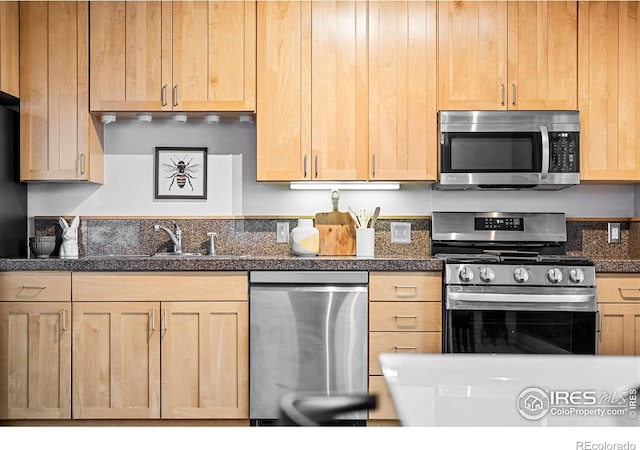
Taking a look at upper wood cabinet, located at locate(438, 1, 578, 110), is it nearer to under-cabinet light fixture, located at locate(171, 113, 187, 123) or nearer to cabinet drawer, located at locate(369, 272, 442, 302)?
cabinet drawer, located at locate(369, 272, 442, 302)

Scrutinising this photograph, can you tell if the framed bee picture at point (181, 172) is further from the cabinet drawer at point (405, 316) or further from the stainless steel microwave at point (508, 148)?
the stainless steel microwave at point (508, 148)

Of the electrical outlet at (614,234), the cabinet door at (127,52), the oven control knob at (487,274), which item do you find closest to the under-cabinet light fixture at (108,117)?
the cabinet door at (127,52)

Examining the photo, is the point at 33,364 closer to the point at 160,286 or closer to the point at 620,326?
the point at 160,286

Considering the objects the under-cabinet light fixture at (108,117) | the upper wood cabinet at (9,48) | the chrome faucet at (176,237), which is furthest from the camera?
the chrome faucet at (176,237)

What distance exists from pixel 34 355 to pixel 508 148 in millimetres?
2680

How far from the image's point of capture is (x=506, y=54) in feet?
9.93

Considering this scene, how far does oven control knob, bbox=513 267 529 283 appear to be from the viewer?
2.67 m

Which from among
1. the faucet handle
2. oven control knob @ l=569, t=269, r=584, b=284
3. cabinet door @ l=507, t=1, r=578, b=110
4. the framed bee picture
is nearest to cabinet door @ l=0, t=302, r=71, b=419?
the faucet handle

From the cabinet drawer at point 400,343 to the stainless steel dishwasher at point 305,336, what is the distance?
48 millimetres

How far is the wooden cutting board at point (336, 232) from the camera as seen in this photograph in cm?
327

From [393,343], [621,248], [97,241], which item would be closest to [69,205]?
[97,241]

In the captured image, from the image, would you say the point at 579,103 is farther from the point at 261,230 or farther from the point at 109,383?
the point at 109,383

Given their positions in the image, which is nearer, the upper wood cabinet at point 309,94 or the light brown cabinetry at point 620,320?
the light brown cabinetry at point 620,320

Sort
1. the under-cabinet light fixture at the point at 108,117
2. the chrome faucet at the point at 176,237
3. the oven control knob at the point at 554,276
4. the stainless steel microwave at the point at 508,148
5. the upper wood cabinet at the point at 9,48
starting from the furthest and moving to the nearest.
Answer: the chrome faucet at the point at 176,237, the under-cabinet light fixture at the point at 108,117, the stainless steel microwave at the point at 508,148, the upper wood cabinet at the point at 9,48, the oven control knob at the point at 554,276
